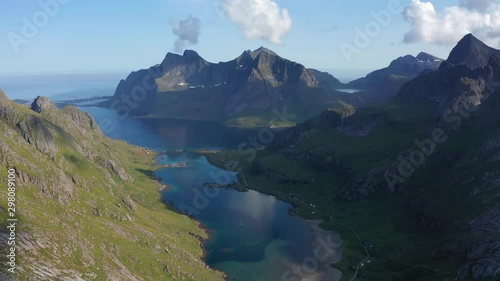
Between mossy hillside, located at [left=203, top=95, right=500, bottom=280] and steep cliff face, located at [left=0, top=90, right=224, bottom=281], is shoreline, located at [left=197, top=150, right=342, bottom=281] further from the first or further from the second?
steep cliff face, located at [left=0, top=90, right=224, bottom=281]

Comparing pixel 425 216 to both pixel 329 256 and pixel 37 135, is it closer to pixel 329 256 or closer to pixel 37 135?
pixel 329 256

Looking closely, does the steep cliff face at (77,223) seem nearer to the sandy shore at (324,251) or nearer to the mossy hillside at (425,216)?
the sandy shore at (324,251)

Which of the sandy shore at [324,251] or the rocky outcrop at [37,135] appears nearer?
the sandy shore at [324,251]

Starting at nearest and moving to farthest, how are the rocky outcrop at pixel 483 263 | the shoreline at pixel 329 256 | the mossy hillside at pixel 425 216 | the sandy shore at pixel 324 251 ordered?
the rocky outcrop at pixel 483 263 → the mossy hillside at pixel 425 216 → the shoreline at pixel 329 256 → the sandy shore at pixel 324 251

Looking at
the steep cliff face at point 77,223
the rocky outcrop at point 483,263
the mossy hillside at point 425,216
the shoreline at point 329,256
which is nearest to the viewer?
the steep cliff face at point 77,223

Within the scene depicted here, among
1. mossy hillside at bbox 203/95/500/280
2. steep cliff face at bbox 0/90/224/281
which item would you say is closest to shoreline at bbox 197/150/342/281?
mossy hillside at bbox 203/95/500/280

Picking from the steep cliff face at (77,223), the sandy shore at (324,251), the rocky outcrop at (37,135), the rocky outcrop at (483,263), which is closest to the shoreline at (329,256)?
the sandy shore at (324,251)
